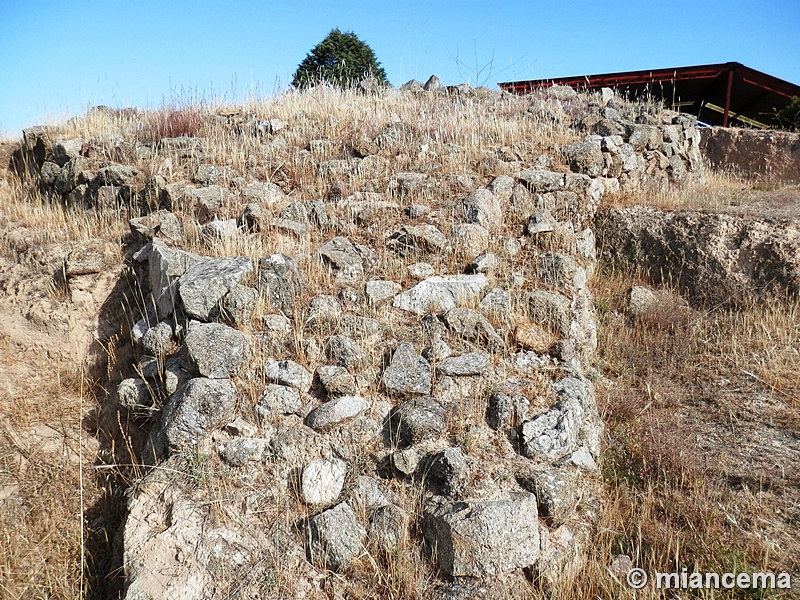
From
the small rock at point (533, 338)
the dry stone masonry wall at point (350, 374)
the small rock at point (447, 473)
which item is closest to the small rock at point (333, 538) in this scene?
the dry stone masonry wall at point (350, 374)

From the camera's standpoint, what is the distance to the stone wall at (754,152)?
440 inches

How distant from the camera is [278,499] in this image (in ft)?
14.9

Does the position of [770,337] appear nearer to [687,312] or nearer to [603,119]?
[687,312]

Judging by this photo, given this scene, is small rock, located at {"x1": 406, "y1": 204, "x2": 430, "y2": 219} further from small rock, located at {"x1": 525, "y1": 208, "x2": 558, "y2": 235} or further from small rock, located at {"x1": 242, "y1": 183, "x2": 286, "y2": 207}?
small rock, located at {"x1": 242, "y1": 183, "x2": 286, "y2": 207}

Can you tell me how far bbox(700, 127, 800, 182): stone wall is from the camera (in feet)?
36.7

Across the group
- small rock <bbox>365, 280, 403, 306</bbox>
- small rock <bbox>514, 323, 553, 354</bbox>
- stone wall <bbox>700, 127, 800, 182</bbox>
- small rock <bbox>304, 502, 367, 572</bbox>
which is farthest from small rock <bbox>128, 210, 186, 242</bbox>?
stone wall <bbox>700, 127, 800, 182</bbox>

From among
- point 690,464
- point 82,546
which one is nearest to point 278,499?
point 82,546

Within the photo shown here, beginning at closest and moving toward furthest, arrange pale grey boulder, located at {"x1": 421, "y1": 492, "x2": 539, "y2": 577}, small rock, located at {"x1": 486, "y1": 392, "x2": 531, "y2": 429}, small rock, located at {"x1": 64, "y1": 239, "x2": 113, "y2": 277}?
1. pale grey boulder, located at {"x1": 421, "y1": 492, "x2": 539, "y2": 577}
2. small rock, located at {"x1": 486, "y1": 392, "x2": 531, "y2": 429}
3. small rock, located at {"x1": 64, "y1": 239, "x2": 113, "y2": 277}

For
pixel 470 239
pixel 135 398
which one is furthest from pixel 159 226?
pixel 470 239

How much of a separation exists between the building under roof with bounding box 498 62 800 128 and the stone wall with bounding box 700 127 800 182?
6.49ft

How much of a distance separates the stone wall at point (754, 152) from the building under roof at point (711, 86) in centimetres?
198

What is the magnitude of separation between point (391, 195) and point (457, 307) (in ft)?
7.26

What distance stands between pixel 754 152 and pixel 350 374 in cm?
1029

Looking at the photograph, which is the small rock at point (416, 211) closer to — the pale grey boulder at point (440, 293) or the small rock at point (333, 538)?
the pale grey boulder at point (440, 293)
